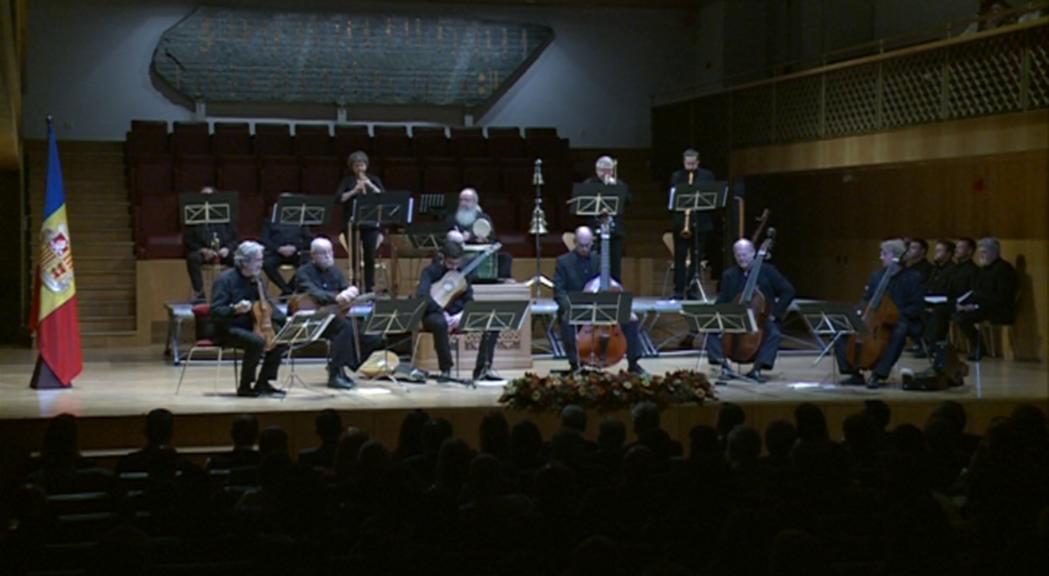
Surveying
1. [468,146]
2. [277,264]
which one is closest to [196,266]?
[277,264]

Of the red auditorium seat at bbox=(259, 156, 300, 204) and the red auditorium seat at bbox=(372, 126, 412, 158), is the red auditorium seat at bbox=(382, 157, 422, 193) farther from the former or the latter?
the red auditorium seat at bbox=(259, 156, 300, 204)

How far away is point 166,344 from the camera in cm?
1486

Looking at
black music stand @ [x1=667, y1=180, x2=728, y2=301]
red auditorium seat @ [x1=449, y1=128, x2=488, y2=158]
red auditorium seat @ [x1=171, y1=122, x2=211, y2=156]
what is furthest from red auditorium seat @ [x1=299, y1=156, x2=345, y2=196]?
black music stand @ [x1=667, y1=180, x2=728, y2=301]

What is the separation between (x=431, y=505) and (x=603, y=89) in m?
16.6

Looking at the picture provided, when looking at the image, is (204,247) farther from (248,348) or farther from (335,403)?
(335,403)

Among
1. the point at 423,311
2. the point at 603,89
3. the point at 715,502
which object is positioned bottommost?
the point at 715,502

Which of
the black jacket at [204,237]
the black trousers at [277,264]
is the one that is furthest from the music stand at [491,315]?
the black jacket at [204,237]

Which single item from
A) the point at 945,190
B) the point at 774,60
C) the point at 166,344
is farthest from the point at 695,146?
the point at 166,344

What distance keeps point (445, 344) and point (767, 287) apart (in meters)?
2.93

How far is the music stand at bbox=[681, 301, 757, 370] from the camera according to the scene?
1165cm

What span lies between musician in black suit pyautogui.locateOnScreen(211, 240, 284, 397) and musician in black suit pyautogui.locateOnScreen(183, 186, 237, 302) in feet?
9.75

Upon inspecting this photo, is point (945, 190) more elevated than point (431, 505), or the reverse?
point (945, 190)

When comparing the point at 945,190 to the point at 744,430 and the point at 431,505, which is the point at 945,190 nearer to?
the point at 744,430

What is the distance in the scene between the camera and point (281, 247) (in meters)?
14.1
